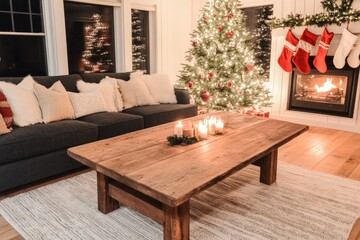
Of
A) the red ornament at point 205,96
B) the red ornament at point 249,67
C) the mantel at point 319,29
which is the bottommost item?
the red ornament at point 205,96

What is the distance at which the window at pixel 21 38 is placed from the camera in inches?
151

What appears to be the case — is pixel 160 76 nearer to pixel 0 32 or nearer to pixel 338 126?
pixel 0 32

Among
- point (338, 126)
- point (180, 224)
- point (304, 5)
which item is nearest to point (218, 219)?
point (180, 224)

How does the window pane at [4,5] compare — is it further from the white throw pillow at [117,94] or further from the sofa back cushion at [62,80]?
the white throw pillow at [117,94]

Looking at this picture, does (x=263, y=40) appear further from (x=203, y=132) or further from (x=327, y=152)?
(x=203, y=132)

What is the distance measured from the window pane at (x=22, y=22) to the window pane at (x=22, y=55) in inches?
4.0

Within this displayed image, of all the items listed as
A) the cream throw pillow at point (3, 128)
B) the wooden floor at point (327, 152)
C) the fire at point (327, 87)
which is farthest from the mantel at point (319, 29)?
the cream throw pillow at point (3, 128)

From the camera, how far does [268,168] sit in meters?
2.68

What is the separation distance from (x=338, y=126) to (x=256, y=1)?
246 centimetres

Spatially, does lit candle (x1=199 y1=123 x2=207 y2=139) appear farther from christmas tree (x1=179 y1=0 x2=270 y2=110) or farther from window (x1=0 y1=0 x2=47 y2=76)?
window (x1=0 y1=0 x2=47 y2=76)

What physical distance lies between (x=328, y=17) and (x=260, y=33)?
4.49 ft

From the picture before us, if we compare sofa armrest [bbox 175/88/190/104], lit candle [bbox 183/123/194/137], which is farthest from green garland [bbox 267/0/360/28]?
lit candle [bbox 183/123/194/137]

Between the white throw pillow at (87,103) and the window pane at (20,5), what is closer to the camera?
the white throw pillow at (87,103)

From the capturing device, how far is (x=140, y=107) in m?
3.86
